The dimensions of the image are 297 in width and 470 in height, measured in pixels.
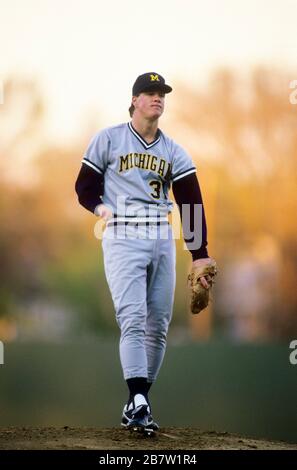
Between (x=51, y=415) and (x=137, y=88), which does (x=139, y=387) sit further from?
(x=51, y=415)

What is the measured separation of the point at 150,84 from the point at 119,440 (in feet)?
6.46

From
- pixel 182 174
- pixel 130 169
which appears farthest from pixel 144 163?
pixel 182 174

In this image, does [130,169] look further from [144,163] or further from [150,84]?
[150,84]

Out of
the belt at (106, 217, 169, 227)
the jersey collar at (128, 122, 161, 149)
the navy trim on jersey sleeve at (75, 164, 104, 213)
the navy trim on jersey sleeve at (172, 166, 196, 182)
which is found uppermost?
the jersey collar at (128, 122, 161, 149)

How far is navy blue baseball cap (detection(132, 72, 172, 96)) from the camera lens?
202 inches

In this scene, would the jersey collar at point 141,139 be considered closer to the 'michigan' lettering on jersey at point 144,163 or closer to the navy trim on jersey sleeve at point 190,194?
the 'michigan' lettering on jersey at point 144,163

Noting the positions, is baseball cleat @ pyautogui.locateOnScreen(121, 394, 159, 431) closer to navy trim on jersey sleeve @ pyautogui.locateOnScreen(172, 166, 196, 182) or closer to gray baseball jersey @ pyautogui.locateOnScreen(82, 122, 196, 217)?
gray baseball jersey @ pyautogui.locateOnScreen(82, 122, 196, 217)

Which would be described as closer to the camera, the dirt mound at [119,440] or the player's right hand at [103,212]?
the dirt mound at [119,440]

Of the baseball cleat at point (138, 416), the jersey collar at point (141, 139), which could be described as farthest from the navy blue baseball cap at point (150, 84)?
the baseball cleat at point (138, 416)

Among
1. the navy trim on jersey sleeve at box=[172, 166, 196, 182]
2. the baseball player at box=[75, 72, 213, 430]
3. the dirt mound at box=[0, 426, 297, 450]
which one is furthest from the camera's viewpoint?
the navy trim on jersey sleeve at box=[172, 166, 196, 182]

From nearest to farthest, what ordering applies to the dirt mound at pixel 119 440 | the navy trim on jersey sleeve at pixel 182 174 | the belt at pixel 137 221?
1. the dirt mound at pixel 119 440
2. the belt at pixel 137 221
3. the navy trim on jersey sleeve at pixel 182 174

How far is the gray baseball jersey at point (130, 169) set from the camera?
507 centimetres

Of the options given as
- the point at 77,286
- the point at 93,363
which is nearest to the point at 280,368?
the point at 93,363

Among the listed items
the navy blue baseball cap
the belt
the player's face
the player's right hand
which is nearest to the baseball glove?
the belt
